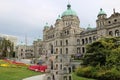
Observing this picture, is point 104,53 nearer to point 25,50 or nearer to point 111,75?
point 111,75

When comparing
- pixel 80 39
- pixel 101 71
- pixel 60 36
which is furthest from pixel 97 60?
pixel 60 36

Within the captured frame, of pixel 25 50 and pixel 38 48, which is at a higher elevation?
pixel 25 50

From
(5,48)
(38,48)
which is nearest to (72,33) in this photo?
(5,48)

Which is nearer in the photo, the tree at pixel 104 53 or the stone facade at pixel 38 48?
the tree at pixel 104 53

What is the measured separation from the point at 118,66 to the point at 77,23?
47830 mm

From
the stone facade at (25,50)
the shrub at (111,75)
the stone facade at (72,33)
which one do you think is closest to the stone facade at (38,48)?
the stone facade at (72,33)

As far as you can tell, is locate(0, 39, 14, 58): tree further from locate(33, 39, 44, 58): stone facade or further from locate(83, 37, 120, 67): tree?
locate(83, 37, 120, 67): tree

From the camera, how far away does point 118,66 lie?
3862 centimetres

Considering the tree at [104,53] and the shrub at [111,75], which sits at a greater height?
the tree at [104,53]

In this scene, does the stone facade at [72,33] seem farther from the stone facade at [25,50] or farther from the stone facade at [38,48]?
the stone facade at [25,50]

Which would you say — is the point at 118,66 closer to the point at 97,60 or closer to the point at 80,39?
the point at 97,60

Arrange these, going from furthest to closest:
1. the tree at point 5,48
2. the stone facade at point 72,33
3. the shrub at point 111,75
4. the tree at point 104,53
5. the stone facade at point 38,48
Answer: the stone facade at point 38,48 → the tree at point 5,48 → the stone facade at point 72,33 → the tree at point 104,53 → the shrub at point 111,75

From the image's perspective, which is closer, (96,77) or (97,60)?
(96,77)

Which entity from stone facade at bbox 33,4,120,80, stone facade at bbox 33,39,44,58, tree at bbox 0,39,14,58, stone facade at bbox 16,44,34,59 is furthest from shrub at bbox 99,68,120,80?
stone facade at bbox 16,44,34,59
